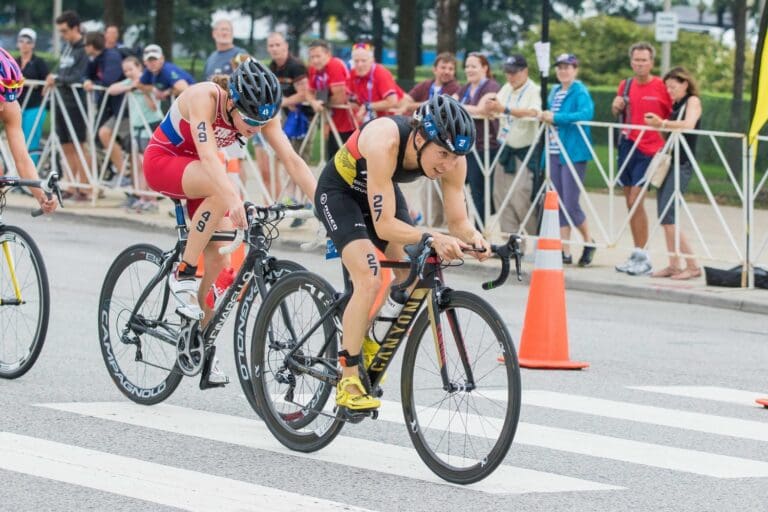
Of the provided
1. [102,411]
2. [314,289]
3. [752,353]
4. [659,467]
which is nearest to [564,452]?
[659,467]

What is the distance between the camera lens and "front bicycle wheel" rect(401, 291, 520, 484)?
6.53 metres

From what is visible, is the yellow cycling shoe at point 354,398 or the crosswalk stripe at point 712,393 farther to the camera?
the crosswalk stripe at point 712,393

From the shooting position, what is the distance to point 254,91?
7.55 metres

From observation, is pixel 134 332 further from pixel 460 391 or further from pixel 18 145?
pixel 460 391

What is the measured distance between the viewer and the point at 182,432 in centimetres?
769

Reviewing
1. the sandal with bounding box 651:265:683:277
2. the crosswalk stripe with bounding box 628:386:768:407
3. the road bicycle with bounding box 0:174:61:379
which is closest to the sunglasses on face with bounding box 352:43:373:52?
the sandal with bounding box 651:265:683:277

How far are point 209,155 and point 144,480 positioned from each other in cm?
172

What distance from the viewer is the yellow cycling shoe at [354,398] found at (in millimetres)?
6961

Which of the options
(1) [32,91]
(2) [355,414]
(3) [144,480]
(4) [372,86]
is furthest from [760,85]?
(1) [32,91]

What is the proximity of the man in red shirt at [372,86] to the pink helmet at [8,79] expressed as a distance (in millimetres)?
8232

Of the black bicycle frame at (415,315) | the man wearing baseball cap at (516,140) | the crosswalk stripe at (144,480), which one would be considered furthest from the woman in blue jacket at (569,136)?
the crosswalk stripe at (144,480)

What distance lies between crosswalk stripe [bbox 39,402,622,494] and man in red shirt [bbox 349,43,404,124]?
885 centimetres

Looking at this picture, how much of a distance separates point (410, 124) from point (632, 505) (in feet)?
6.08

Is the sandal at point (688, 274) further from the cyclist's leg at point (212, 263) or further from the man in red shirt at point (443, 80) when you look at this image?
the cyclist's leg at point (212, 263)
